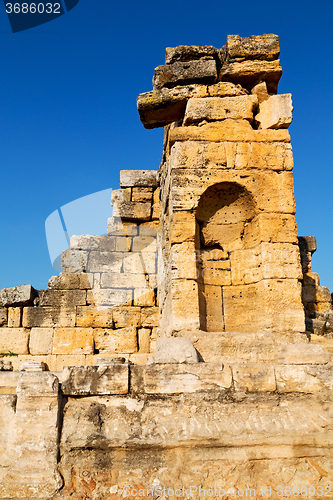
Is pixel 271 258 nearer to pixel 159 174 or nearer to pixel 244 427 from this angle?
pixel 244 427

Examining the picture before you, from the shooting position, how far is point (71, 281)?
855 centimetres

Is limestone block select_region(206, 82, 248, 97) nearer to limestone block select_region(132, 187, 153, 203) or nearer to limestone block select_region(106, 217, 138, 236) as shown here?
limestone block select_region(132, 187, 153, 203)

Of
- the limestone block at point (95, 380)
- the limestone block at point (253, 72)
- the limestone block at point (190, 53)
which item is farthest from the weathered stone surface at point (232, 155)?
the limestone block at point (95, 380)

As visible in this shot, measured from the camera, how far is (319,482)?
10.8 feet

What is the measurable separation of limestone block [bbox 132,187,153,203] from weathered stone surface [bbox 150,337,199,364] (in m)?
5.19

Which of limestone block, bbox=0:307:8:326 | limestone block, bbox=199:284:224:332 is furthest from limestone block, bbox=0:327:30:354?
limestone block, bbox=199:284:224:332

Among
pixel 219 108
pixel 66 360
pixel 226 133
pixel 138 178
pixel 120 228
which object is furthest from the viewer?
pixel 138 178

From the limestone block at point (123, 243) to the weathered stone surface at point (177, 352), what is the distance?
187 inches

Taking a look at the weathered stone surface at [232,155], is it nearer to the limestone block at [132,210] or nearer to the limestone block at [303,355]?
the limestone block at [303,355]

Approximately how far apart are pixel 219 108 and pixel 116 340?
481 cm

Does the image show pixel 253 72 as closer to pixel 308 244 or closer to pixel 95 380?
pixel 308 244

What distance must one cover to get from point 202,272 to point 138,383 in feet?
6.96

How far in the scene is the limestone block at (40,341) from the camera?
803cm

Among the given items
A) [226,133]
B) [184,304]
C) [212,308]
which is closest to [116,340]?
[212,308]
